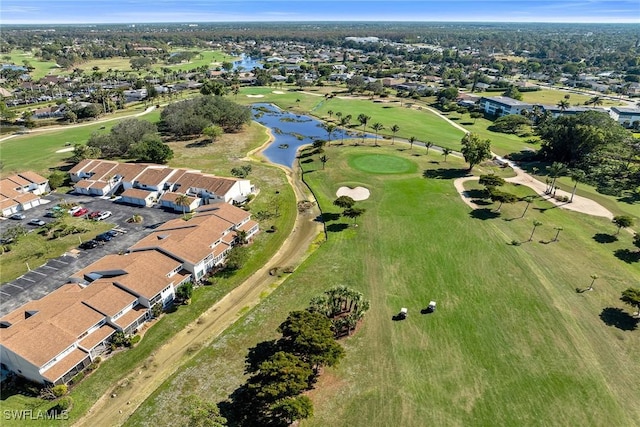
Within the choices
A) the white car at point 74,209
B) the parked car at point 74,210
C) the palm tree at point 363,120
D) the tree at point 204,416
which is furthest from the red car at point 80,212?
the palm tree at point 363,120

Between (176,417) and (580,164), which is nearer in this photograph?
(176,417)

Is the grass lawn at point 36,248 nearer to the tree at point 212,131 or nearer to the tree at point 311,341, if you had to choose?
the tree at point 311,341

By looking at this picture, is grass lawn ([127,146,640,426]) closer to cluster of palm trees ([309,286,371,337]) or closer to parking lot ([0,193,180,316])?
cluster of palm trees ([309,286,371,337])

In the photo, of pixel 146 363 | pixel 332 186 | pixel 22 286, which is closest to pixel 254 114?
pixel 332 186

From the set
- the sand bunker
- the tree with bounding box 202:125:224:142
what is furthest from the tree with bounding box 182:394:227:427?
the tree with bounding box 202:125:224:142

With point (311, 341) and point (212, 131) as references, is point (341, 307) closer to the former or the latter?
point (311, 341)

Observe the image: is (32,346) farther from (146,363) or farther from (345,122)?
(345,122)
